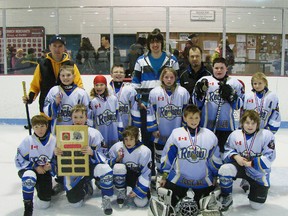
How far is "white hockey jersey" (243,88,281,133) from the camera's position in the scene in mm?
3203

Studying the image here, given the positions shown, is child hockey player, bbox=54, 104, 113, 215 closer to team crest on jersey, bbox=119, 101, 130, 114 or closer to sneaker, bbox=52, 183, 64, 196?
sneaker, bbox=52, 183, 64, 196

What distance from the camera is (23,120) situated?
6.19 m

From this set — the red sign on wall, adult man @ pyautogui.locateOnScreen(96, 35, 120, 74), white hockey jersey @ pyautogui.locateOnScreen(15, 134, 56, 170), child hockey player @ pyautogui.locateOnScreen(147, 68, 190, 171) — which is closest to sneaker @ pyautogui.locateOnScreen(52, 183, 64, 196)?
white hockey jersey @ pyautogui.locateOnScreen(15, 134, 56, 170)

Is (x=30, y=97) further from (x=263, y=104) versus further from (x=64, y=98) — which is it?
(x=263, y=104)

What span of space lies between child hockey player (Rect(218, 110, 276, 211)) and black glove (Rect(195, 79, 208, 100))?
36cm

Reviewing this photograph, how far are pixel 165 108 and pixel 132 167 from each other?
523 mm

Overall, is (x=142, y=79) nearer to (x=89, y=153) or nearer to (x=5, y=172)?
(x=89, y=153)

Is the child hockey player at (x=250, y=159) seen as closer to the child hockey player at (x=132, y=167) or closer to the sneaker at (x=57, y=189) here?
the child hockey player at (x=132, y=167)

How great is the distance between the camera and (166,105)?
10.0 feet

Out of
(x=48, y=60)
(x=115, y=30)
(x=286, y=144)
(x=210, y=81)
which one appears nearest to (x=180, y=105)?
(x=210, y=81)

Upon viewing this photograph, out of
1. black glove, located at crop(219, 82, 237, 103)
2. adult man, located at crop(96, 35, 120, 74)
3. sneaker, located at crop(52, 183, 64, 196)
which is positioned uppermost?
adult man, located at crop(96, 35, 120, 74)

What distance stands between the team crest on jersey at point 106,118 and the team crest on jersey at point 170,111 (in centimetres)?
42

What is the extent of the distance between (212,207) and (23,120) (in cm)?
444

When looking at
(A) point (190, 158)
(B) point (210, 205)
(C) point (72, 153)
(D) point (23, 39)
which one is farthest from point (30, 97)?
(D) point (23, 39)
